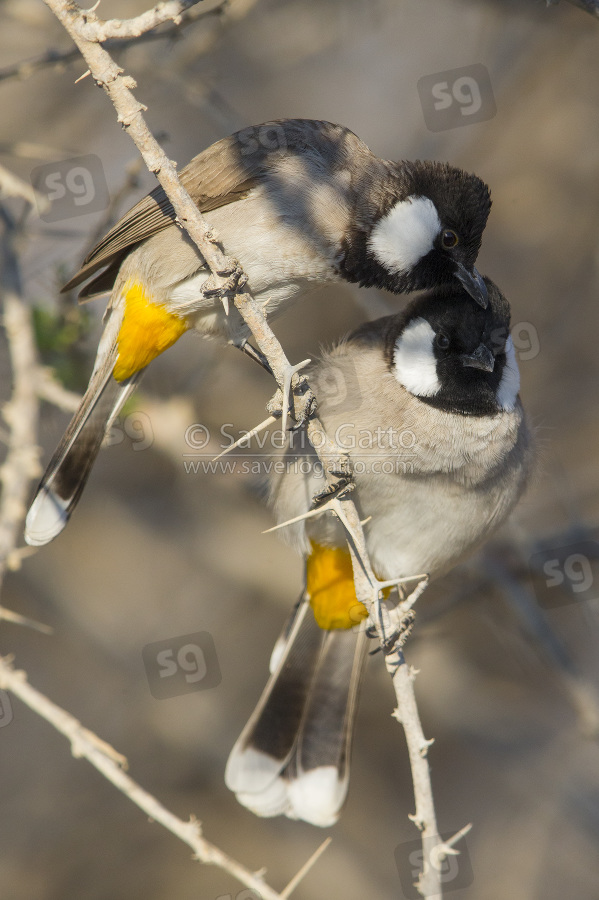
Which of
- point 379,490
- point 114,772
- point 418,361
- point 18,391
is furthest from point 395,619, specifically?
point 18,391

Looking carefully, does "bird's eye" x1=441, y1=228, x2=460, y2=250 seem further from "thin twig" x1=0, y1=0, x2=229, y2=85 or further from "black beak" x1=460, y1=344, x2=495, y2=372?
"thin twig" x1=0, y1=0, x2=229, y2=85

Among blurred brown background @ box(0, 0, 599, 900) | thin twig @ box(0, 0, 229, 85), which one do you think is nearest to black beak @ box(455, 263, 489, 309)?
thin twig @ box(0, 0, 229, 85)

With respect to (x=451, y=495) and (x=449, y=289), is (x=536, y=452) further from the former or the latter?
(x=449, y=289)

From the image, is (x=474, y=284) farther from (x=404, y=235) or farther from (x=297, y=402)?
(x=297, y=402)

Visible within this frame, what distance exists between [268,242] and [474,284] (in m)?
0.66

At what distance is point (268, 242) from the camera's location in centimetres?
255

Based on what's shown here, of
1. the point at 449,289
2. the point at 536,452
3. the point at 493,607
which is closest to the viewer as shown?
the point at 449,289

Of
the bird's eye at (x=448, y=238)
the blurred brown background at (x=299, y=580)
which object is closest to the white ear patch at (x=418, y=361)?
the bird's eye at (x=448, y=238)

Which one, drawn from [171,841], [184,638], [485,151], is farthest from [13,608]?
[485,151]

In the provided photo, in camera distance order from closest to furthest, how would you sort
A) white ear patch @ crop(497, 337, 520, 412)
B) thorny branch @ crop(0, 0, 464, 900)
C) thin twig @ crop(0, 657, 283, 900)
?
thorny branch @ crop(0, 0, 464, 900)
thin twig @ crop(0, 657, 283, 900)
white ear patch @ crop(497, 337, 520, 412)

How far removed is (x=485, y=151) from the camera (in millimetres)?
5094

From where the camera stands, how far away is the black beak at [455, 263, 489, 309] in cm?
256

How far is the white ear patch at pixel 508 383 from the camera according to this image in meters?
2.81

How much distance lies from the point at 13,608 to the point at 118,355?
2.92m
